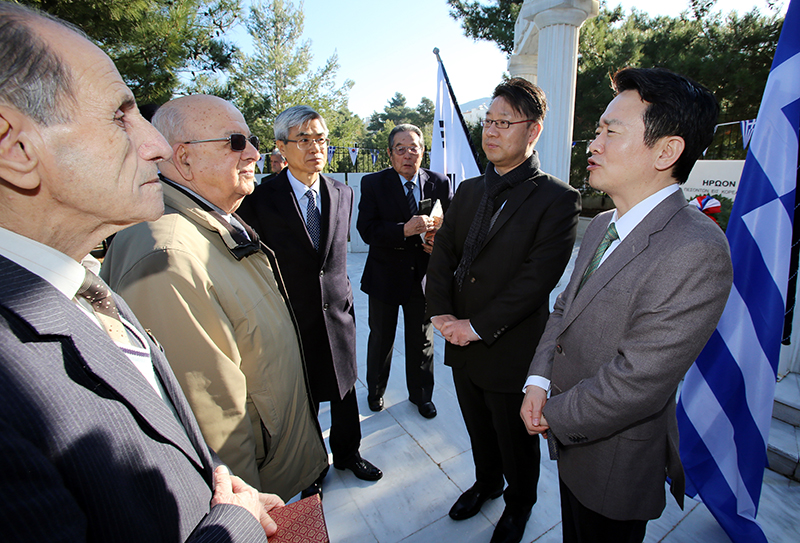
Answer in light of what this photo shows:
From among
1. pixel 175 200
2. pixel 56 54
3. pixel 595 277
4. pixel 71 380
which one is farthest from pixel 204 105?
pixel 595 277

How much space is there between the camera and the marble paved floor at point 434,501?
6.37 ft

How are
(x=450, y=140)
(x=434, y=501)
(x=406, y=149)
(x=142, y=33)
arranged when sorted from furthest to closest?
(x=142, y=33) < (x=450, y=140) < (x=406, y=149) < (x=434, y=501)

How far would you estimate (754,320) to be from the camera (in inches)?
72.1

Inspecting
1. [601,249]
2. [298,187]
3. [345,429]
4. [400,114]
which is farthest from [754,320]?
[400,114]

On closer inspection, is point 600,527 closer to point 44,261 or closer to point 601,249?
point 601,249

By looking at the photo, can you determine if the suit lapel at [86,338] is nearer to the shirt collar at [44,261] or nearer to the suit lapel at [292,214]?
the shirt collar at [44,261]

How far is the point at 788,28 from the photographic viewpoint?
175cm

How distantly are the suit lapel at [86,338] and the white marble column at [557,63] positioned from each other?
4610 mm

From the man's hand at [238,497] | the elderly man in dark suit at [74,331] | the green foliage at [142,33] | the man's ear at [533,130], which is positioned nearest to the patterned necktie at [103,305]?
the elderly man in dark suit at [74,331]

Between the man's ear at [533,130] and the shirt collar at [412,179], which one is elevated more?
the man's ear at [533,130]

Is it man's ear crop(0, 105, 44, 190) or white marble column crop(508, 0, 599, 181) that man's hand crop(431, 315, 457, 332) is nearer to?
man's ear crop(0, 105, 44, 190)

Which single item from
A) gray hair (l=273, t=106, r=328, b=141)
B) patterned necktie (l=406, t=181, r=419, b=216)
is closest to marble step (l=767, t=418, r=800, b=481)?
patterned necktie (l=406, t=181, r=419, b=216)

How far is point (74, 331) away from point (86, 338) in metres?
0.02

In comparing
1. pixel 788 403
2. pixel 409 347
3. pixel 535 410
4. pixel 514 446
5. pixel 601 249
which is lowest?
pixel 788 403
